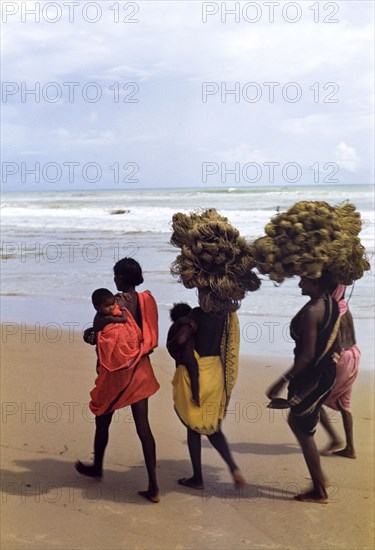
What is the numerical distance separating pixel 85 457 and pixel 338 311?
1.17 meters

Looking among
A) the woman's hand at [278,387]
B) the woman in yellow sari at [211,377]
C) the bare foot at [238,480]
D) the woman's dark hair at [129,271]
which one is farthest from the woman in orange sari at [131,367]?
the woman's hand at [278,387]

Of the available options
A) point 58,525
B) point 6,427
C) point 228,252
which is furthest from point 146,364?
point 6,427

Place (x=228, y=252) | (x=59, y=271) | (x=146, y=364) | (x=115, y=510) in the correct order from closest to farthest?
1. (x=228, y=252)
2. (x=146, y=364)
3. (x=115, y=510)
4. (x=59, y=271)

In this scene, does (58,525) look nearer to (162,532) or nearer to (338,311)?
(162,532)

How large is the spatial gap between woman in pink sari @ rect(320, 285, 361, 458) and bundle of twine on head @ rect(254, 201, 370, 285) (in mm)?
155

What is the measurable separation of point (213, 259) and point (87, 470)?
104cm

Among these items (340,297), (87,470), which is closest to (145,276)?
(87,470)

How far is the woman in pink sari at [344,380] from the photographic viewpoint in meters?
2.43

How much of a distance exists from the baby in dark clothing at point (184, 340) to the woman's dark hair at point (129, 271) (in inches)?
6.0

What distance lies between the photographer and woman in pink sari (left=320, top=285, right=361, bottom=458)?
7.97 ft

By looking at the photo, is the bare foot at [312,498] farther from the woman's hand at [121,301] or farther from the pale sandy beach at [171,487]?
the woman's hand at [121,301]

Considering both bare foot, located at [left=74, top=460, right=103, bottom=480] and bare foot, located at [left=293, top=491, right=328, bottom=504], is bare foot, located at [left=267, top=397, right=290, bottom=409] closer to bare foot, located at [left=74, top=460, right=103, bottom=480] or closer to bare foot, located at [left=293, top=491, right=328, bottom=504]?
bare foot, located at [left=293, top=491, right=328, bottom=504]

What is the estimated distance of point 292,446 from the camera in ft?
9.42

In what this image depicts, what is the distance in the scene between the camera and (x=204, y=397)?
241 cm
